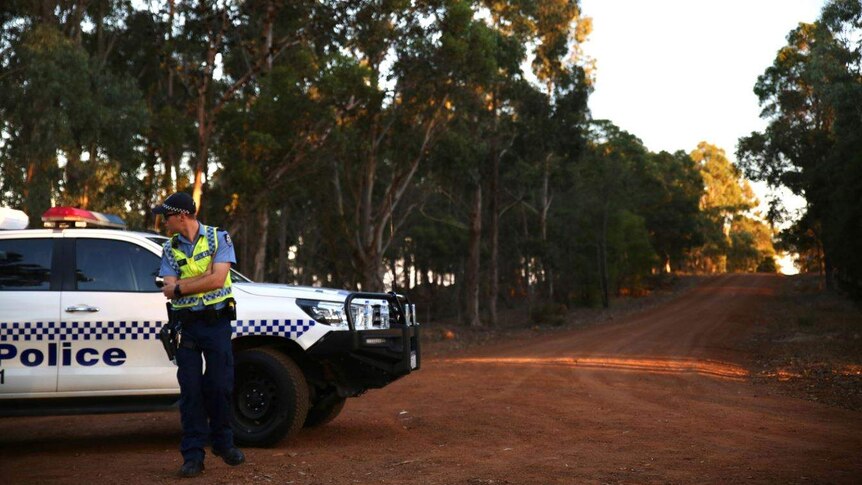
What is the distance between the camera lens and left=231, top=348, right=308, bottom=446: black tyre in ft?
24.8

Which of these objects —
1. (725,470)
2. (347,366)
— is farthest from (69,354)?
(725,470)

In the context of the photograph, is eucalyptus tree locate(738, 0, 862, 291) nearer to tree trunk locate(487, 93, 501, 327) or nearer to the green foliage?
the green foliage

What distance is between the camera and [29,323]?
25.2ft

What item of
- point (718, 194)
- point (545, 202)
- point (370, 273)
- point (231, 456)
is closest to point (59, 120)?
point (370, 273)

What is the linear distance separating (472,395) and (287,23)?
18.4 metres

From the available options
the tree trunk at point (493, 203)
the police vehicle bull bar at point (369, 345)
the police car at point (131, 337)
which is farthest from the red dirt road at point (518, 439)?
the tree trunk at point (493, 203)

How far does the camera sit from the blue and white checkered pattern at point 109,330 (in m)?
7.66

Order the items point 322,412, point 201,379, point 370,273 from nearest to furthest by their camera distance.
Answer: point 201,379 < point 322,412 < point 370,273

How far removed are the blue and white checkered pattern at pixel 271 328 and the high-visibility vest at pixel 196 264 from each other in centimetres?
122

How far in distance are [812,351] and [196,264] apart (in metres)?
17.5

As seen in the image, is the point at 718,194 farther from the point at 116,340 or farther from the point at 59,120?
the point at 116,340

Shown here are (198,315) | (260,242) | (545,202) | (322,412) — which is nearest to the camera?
(198,315)

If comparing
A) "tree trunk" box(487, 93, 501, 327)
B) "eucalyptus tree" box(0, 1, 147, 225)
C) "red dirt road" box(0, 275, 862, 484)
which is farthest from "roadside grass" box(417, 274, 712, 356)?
"red dirt road" box(0, 275, 862, 484)

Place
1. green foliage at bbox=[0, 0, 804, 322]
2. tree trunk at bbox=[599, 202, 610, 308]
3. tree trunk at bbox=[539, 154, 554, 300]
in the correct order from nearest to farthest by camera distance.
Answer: green foliage at bbox=[0, 0, 804, 322] < tree trunk at bbox=[539, 154, 554, 300] < tree trunk at bbox=[599, 202, 610, 308]
